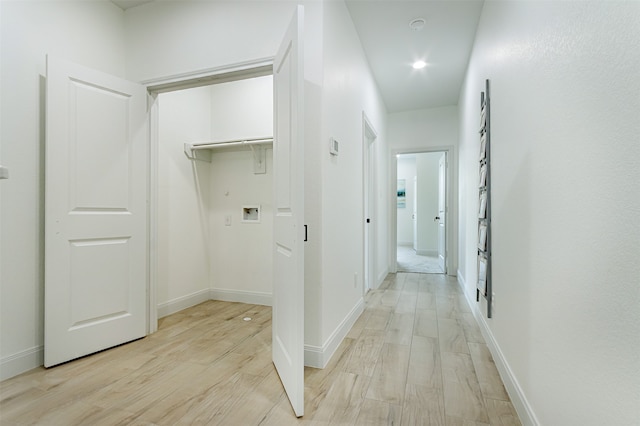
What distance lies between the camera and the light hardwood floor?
153 cm

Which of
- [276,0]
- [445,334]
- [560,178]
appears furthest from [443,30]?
[445,334]

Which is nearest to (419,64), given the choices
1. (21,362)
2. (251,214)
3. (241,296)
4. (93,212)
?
(251,214)

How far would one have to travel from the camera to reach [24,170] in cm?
197

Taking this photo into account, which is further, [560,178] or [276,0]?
[276,0]

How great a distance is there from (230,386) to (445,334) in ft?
5.84

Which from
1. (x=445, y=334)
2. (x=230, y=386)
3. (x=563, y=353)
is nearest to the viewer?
(x=563, y=353)

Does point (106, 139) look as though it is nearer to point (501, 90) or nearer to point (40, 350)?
point (40, 350)

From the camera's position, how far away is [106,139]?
2.26m

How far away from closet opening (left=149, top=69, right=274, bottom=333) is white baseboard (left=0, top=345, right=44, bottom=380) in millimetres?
997

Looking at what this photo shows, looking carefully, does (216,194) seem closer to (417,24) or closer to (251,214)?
(251,214)

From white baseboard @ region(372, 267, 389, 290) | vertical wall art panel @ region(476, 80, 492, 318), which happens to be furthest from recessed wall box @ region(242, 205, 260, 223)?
vertical wall art panel @ region(476, 80, 492, 318)

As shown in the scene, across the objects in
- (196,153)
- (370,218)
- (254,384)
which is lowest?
(254,384)

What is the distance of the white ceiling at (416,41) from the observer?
261 centimetres

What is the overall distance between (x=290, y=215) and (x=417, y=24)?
2353mm
